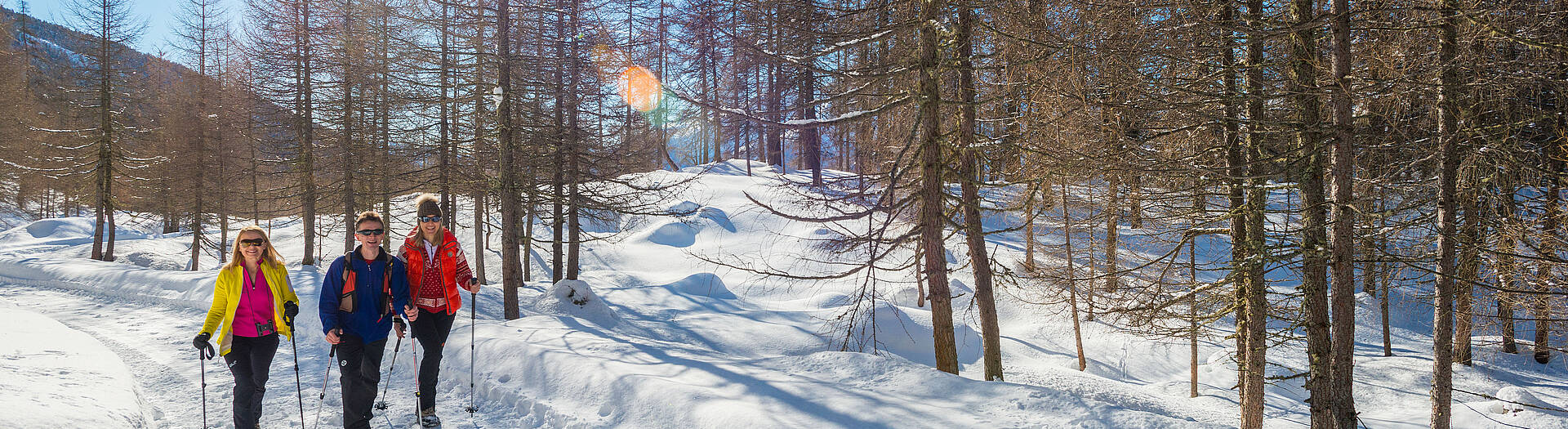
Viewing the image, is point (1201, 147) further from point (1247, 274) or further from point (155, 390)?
point (155, 390)

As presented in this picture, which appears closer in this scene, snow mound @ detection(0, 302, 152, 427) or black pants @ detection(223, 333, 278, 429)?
snow mound @ detection(0, 302, 152, 427)

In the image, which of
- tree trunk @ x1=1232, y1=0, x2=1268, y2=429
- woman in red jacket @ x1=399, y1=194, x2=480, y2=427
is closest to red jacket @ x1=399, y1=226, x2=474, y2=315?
woman in red jacket @ x1=399, y1=194, x2=480, y2=427

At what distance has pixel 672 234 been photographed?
26.3 m

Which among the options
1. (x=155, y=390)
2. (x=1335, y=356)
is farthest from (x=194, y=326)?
(x=1335, y=356)

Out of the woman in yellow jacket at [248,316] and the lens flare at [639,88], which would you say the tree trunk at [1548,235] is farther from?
the lens flare at [639,88]

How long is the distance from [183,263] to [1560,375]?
140 feet

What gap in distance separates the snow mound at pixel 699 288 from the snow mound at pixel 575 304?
3.90 metres

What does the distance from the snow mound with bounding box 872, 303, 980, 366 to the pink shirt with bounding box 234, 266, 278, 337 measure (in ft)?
33.5

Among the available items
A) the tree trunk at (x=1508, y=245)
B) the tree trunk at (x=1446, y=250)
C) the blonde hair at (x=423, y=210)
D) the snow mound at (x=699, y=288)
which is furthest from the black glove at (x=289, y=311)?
the snow mound at (x=699, y=288)

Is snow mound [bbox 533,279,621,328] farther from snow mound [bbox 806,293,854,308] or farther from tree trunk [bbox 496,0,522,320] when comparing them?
snow mound [bbox 806,293,854,308]

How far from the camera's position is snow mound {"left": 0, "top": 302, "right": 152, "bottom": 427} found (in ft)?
14.9

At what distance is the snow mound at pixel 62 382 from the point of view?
179 inches

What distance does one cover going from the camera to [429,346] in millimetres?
5430

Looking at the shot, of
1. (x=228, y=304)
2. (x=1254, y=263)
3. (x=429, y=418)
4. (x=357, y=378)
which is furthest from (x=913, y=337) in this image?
(x=228, y=304)
